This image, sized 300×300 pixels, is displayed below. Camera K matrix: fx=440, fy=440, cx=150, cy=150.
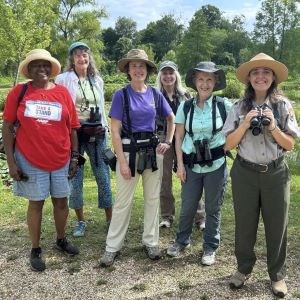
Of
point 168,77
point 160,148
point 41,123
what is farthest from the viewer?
point 168,77

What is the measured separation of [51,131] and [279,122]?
6.73 feet

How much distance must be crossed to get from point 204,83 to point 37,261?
7.88 ft

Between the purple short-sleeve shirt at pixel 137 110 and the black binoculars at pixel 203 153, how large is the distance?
0.49m

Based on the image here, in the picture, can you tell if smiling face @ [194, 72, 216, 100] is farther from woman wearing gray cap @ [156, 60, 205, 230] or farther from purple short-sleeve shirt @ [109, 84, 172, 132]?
woman wearing gray cap @ [156, 60, 205, 230]

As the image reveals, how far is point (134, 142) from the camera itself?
166 inches

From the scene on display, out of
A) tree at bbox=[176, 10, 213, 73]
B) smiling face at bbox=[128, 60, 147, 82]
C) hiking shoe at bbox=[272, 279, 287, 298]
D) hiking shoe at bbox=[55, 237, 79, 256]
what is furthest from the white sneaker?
tree at bbox=[176, 10, 213, 73]

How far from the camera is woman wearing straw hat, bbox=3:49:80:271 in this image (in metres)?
4.06

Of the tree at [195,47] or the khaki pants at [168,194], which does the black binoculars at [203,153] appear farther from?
the tree at [195,47]

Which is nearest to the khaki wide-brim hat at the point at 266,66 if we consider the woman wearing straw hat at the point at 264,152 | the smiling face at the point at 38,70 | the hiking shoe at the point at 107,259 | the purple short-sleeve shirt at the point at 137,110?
the woman wearing straw hat at the point at 264,152

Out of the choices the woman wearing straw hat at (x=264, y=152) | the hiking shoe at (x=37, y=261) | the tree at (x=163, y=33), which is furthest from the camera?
the tree at (x=163, y=33)

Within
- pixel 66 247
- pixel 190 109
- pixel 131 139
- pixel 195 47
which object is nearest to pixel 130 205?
pixel 131 139

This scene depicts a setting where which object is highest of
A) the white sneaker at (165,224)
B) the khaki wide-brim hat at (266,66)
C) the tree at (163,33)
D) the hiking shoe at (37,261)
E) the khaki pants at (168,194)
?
the tree at (163,33)

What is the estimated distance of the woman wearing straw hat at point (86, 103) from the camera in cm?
483

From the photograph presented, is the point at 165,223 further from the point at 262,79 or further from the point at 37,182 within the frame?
the point at 262,79
